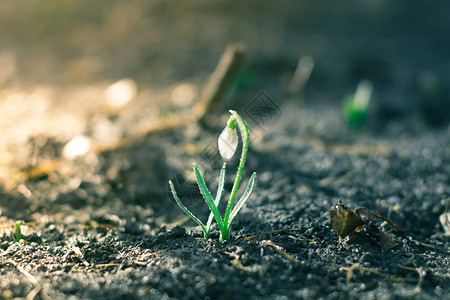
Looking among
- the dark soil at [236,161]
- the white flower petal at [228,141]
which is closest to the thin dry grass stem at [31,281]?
the dark soil at [236,161]

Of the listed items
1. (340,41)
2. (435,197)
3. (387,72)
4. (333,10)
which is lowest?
(435,197)

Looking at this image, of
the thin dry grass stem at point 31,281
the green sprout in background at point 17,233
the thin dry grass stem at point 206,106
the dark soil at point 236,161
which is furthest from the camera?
the thin dry grass stem at point 206,106

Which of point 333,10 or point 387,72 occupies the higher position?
point 333,10

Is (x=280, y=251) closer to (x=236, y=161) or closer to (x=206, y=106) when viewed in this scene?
(x=236, y=161)

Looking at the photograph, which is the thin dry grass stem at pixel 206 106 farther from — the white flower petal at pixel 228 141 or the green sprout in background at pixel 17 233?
the white flower petal at pixel 228 141

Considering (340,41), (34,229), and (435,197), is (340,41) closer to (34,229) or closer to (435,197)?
(435,197)

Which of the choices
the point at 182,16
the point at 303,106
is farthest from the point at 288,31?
the point at 303,106

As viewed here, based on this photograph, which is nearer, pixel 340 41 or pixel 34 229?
pixel 34 229

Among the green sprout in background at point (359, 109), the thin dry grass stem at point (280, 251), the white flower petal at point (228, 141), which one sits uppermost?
the white flower petal at point (228, 141)
